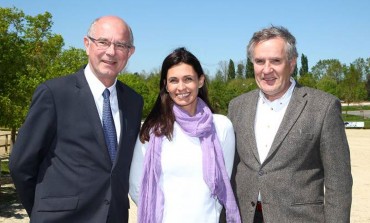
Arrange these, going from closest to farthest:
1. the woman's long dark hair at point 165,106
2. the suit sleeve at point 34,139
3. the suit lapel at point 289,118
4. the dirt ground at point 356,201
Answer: the suit sleeve at point 34,139 → the suit lapel at point 289,118 → the woman's long dark hair at point 165,106 → the dirt ground at point 356,201

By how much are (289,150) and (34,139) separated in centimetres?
214

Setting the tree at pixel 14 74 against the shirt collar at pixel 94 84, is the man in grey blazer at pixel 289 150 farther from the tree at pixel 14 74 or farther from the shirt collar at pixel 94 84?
the tree at pixel 14 74

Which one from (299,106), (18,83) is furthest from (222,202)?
(18,83)

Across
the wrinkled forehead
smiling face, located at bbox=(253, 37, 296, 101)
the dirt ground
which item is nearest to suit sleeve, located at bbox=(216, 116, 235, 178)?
smiling face, located at bbox=(253, 37, 296, 101)

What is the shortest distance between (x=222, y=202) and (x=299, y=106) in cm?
115

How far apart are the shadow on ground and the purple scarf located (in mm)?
8679

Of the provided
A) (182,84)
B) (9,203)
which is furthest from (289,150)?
(9,203)

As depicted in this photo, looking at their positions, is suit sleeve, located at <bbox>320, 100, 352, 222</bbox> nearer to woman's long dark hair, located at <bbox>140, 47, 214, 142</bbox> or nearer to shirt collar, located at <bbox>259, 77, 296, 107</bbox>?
Result: shirt collar, located at <bbox>259, 77, 296, 107</bbox>

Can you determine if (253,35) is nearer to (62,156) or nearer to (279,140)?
(279,140)

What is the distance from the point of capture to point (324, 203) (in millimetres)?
3568

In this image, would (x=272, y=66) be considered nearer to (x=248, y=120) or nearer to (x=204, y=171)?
(x=248, y=120)

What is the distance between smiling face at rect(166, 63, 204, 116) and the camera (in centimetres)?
386

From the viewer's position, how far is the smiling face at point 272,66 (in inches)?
141

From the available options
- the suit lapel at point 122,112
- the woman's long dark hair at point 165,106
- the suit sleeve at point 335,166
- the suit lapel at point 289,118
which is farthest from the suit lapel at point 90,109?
the suit sleeve at point 335,166
